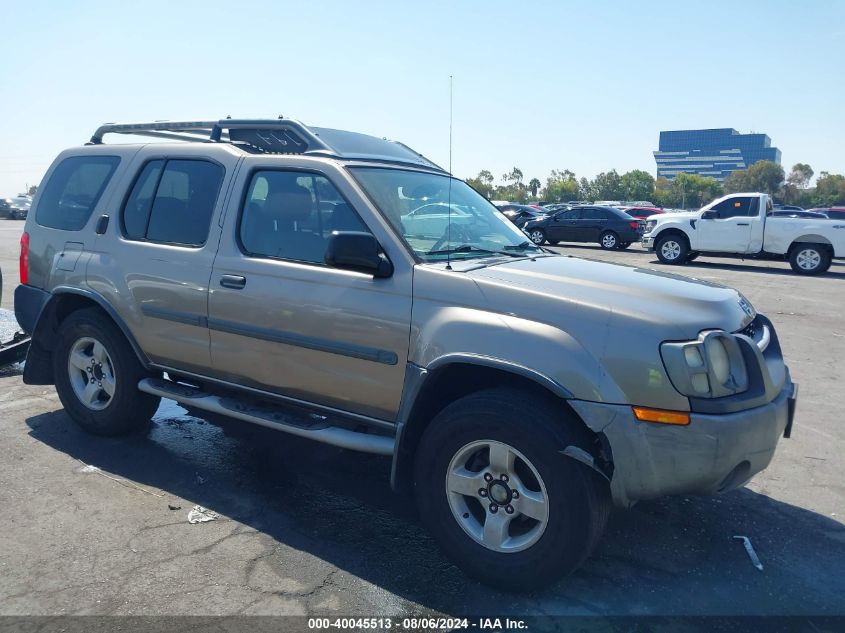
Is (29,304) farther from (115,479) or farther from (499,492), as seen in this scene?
(499,492)

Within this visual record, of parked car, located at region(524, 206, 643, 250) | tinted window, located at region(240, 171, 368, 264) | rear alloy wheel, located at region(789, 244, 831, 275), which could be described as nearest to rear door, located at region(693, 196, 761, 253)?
rear alloy wheel, located at region(789, 244, 831, 275)

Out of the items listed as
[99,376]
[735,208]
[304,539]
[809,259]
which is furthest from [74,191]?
[809,259]

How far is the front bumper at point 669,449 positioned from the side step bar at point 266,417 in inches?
43.3

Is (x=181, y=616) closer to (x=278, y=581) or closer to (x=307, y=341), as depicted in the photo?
(x=278, y=581)

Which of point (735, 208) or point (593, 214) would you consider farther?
point (593, 214)

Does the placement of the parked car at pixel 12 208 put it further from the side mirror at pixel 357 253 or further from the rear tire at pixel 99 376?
the side mirror at pixel 357 253

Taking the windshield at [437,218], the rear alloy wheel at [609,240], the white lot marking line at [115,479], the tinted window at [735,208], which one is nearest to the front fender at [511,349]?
the windshield at [437,218]

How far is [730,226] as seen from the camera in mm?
18078

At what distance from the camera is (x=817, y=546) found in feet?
12.0

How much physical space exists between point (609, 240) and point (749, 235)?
280 inches

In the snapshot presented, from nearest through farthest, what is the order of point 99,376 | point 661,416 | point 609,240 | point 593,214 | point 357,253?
point 661,416
point 357,253
point 99,376
point 609,240
point 593,214

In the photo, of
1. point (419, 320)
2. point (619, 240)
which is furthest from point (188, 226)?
point (619, 240)

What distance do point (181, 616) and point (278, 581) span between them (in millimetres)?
Answer: 441

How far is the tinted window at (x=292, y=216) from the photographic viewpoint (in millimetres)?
3877
